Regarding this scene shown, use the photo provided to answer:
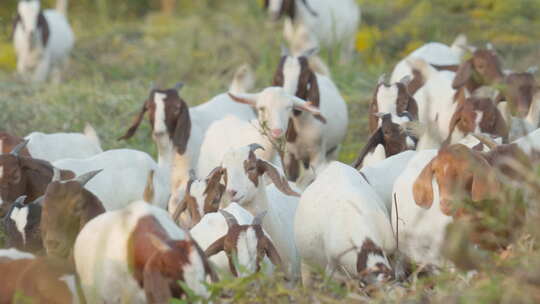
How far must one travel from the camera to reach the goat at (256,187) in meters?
7.32

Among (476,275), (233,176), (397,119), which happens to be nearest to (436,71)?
(397,119)

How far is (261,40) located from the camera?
16.0 meters

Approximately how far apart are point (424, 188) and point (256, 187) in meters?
1.25

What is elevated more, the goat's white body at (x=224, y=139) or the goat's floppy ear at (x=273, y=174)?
the goat's floppy ear at (x=273, y=174)

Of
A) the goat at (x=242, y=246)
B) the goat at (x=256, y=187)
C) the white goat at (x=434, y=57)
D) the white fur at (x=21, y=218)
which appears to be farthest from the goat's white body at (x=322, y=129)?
the white fur at (x=21, y=218)

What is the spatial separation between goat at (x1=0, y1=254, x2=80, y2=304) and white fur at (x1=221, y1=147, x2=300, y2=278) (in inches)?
72.1

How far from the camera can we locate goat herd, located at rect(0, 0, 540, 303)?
544 cm

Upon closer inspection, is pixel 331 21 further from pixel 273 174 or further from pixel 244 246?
pixel 244 246

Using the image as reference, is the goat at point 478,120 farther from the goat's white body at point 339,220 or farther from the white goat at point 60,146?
the white goat at point 60,146

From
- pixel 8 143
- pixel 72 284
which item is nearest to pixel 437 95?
pixel 8 143

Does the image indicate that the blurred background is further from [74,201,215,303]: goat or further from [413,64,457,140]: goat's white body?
[74,201,215,303]: goat

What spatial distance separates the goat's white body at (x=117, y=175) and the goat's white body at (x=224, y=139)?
44 centimetres

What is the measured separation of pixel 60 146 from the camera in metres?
9.48

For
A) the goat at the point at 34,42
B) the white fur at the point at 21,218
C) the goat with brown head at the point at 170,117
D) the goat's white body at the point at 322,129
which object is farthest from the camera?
the goat at the point at 34,42
